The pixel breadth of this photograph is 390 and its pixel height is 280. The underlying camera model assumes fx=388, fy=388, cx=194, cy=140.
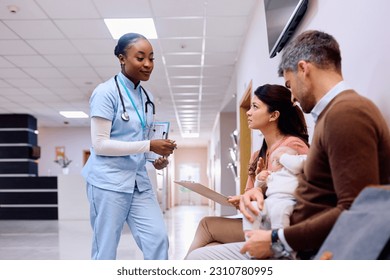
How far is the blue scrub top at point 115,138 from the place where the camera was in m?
1.61

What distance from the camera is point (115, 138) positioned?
166 cm

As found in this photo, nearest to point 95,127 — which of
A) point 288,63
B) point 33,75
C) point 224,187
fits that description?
point 288,63

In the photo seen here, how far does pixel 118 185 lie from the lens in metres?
1.64

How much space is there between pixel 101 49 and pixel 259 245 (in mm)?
4588

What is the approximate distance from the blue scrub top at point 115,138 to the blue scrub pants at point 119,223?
0.15ft

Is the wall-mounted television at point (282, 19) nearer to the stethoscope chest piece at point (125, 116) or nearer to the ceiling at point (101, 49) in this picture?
the stethoscope chest piece at point (125, 116)

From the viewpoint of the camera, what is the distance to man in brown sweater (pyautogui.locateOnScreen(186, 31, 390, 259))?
0.80 metres

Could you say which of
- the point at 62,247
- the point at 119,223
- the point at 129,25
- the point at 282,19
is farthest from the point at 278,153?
the point at 62,247

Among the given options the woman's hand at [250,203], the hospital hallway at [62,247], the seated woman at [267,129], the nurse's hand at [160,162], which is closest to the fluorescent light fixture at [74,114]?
the hospital hallway at [62,247]

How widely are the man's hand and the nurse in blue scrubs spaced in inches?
27.8

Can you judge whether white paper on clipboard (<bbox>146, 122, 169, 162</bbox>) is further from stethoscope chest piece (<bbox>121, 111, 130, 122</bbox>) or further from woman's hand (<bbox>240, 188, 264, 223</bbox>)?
woman's hand (<bbox>240, 188, 264, 223</bbox>)

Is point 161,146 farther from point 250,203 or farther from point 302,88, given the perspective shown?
point 302,88

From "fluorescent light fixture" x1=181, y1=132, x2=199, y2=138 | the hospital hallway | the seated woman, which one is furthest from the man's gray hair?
"fluorescent light fixture" x1=181, y1=132, x2=199, y2=138
